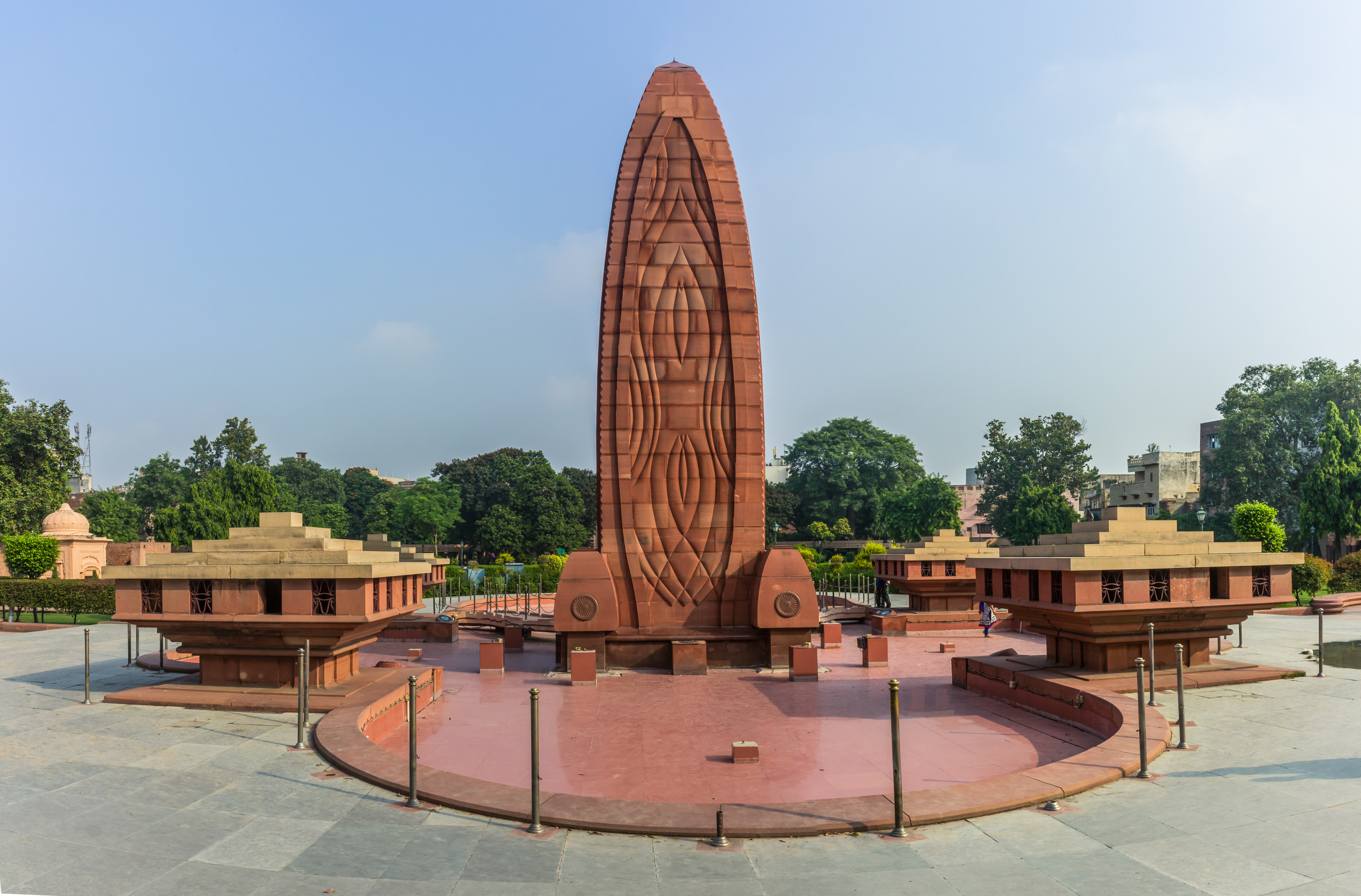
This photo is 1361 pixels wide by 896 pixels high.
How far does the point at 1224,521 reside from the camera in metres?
49.2

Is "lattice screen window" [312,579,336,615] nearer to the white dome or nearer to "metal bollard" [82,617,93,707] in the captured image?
"metal bollard" [82,617,93,707]

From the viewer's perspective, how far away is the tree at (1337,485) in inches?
1630

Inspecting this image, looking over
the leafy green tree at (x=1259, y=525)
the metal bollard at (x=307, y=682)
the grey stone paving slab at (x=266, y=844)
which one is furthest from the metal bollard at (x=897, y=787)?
the leafy green tree at (x=1259, y=525)

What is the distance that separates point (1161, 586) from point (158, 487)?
78373 mm

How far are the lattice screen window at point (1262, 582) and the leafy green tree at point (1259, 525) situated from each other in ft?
71.2

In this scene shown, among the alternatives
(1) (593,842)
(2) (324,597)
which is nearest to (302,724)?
(2) (324,597)

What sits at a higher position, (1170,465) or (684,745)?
(1170,465)

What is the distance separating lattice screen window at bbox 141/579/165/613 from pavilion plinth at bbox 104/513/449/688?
0.4 inches

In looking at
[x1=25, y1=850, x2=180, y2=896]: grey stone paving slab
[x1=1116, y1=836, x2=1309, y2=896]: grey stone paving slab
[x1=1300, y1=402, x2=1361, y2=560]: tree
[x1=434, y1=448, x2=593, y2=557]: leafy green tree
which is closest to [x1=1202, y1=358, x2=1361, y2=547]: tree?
[x1=1300, y1=402, x2=1361, y2=560]: tree

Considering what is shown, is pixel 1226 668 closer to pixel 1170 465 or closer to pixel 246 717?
pixel 246 717

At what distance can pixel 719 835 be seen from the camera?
23.1 ft

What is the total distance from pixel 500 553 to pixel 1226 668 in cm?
5148

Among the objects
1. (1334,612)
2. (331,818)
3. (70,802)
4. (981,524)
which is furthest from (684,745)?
(981,524)

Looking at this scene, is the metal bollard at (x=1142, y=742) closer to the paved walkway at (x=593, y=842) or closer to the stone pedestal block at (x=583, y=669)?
the paved walkway at (x=593, y=842)
